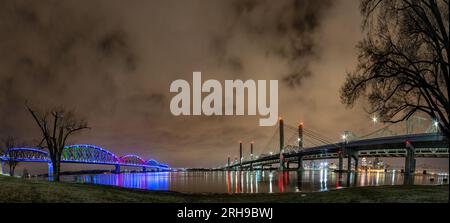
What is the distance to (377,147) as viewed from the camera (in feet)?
415

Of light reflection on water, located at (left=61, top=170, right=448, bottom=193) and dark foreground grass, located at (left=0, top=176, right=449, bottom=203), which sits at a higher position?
dark foreground grass, located at (left=0, top=176, right=449, bottom=203)

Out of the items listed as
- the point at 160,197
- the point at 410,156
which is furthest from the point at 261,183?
the point at 410,156

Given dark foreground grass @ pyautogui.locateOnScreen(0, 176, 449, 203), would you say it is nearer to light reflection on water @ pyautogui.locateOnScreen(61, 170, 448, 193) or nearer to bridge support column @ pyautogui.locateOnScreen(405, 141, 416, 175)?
light reflection on water @ pyautogui.locateOnScreen(61, 170, 448, 193)

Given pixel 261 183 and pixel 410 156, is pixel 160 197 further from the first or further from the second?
pixel 410 156

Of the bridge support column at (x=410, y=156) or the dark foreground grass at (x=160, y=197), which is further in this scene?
the bridge support column at (x=410, y=156)

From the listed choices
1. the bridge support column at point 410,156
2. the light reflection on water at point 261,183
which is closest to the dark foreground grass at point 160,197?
the light reflection on water at point 261,183

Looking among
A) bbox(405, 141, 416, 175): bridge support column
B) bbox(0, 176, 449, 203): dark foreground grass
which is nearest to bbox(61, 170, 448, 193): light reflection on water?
bbox(405, 141, 416, 175): bridge support column

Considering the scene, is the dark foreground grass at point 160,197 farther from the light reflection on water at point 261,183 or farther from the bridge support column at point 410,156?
the bridge support column at point 410,156

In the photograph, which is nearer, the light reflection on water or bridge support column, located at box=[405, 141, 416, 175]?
the light reflection on water

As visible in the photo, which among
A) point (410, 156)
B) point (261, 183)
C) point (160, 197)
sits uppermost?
point (160, 197)

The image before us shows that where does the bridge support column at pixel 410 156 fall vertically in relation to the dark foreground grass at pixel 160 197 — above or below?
below

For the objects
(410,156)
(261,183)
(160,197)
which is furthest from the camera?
(410,156)
